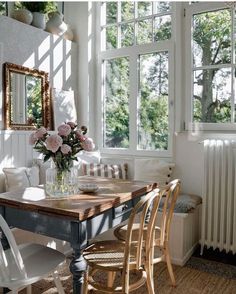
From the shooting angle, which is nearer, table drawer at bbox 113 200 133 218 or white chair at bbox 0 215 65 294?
white chair at bbox 0 215 65 294

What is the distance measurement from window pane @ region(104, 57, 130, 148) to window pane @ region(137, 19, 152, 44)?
293 mm

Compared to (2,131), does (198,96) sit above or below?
above

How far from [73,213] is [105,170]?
1.88 metres

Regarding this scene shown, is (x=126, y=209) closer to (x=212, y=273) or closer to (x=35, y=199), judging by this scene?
(x=35, y=199)

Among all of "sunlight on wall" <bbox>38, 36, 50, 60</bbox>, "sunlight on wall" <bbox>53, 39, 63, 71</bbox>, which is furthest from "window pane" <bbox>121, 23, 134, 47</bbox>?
"sunlight on wall" <bbox>38, 36, 50, 60</bbox>

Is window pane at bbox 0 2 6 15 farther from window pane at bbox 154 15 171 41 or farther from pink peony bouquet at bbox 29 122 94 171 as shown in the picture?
pink peony bouquet at bbox 29 122 94 171

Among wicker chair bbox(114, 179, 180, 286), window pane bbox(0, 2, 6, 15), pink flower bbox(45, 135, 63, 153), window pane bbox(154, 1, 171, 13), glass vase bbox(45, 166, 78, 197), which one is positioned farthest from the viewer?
window pane bbox(154, 1, 171, 13)

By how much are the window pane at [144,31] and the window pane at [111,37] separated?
13.5 inches

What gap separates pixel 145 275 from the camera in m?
1.85

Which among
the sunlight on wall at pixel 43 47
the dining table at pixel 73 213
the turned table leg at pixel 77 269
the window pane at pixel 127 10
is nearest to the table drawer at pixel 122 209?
the dining table at pixel 73 213

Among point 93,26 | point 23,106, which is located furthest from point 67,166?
point 93,26

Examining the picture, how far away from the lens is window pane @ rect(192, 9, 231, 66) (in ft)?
9.94

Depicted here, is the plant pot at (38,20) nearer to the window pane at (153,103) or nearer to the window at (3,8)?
the window at (3,8)

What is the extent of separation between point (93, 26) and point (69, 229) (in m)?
2.96
